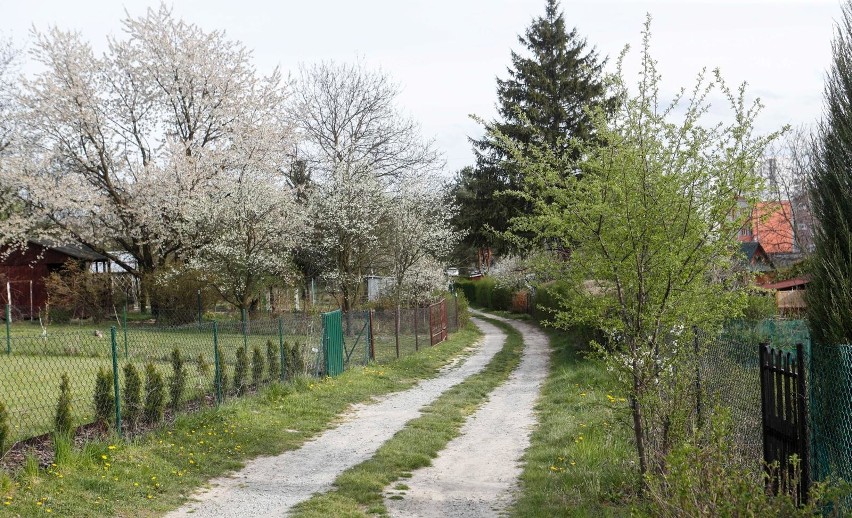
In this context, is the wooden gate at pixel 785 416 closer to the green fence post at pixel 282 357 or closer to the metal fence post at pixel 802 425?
the metal fence post at pixel 802 425

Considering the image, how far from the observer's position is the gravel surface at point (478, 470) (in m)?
7.21

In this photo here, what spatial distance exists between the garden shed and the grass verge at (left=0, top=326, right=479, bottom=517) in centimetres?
2030

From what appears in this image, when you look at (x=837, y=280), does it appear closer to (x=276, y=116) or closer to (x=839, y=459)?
(x=839, y=459)

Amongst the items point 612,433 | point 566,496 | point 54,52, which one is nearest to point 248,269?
point 54,52

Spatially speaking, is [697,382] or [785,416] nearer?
[785,416]

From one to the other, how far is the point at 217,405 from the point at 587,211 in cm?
672

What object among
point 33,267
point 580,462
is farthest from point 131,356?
point 33,267

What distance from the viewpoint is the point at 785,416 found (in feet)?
19.6

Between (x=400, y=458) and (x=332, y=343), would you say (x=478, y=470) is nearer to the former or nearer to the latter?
(x=400, y=458)

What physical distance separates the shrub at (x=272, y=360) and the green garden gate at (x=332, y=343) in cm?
161

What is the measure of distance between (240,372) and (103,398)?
3.50 metres

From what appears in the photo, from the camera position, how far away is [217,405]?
36.2ft

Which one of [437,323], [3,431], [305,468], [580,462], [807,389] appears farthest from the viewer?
[437,323]

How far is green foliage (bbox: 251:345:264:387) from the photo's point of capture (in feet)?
42.4
